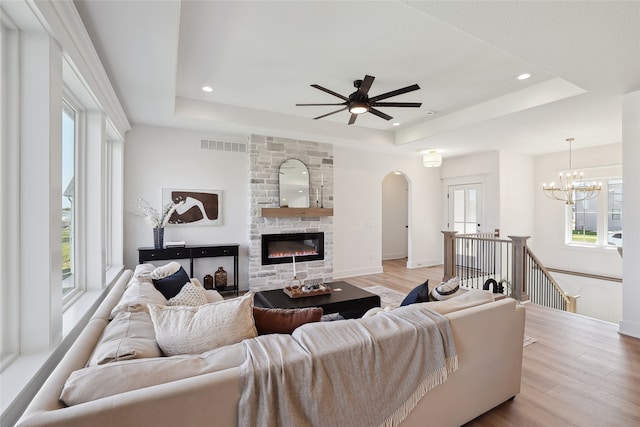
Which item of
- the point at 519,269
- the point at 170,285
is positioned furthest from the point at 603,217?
the point at 170,285

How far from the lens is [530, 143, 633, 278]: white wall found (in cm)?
592

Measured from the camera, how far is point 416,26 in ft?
8.46

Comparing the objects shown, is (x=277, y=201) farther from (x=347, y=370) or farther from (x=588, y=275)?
(x=588, y=275)

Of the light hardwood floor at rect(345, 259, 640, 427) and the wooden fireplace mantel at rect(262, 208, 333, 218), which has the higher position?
the wooden fireplace mantel at rect(262, 208, 333, 218)

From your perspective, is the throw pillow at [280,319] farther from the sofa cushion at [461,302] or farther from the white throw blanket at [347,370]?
the sofa cushion at [461,302]

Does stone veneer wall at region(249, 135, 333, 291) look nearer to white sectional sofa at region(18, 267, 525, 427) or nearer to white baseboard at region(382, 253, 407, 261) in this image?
white baseboard at region(382, 253, 407, 261)

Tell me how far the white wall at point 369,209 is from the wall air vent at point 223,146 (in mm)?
1881

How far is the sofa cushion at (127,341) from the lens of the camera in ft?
4.09

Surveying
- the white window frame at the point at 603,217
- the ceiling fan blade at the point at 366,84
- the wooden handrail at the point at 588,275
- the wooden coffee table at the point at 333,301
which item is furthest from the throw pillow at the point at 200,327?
the white window frame at the point at 603,217

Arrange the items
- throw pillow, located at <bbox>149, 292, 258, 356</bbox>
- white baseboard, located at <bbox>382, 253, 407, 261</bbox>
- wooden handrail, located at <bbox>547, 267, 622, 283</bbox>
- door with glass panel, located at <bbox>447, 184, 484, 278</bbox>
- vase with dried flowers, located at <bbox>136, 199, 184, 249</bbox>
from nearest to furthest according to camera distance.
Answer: throw pillow, located at <bbox>149, 292, 258, 356</bbox>, vase with dried flowers, located at <bbox>136, 199, 184, 249</bbox>, wooden handrail, located at <bbox>547, 267, 622, 283</bbox>, door with glass panel, located at <bbox>447, 184, 484, 278</bbox>, white baseboard, located at <bbox>382, 253, 407, 261</bbox>

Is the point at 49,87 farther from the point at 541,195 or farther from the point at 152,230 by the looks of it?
the point at 541,195

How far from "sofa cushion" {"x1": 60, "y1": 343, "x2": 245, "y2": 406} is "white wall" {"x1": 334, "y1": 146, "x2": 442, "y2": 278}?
4.99 m

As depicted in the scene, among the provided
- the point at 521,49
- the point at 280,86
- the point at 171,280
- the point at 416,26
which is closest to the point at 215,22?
the point at 280,86

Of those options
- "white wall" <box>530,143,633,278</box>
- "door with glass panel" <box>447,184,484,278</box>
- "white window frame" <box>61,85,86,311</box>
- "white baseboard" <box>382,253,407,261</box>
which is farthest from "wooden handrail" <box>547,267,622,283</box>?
"white window frame" <box>61,85,86,311</box>
